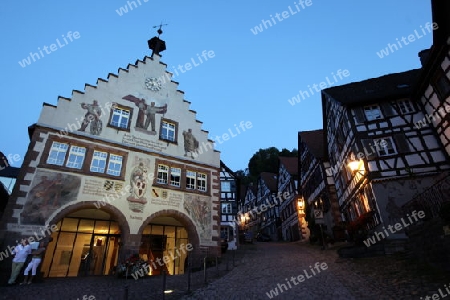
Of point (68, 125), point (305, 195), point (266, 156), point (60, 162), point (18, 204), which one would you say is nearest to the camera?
point (18, 204)

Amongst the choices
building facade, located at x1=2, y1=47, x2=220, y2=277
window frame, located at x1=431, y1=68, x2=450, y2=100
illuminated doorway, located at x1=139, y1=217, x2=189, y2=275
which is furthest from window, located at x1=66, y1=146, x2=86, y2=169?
window frame, located at x1=431, y1=68, x2=450, y2=100

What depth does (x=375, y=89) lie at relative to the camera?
59.8 feet

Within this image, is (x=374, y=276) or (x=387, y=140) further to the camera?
(x=387, y=140)

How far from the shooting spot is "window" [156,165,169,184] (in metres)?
15.2

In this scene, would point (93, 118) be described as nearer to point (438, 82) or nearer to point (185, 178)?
point (185, 178)

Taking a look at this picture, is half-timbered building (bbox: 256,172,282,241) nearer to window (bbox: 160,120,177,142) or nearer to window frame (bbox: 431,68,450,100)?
window (bbox: 160,120,177,142)

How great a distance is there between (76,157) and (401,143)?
18064 mm

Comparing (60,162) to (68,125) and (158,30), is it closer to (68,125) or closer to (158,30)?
(68,125)

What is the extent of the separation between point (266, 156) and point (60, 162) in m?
47.0

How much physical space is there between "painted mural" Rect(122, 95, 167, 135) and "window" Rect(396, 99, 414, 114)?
15.3 metres

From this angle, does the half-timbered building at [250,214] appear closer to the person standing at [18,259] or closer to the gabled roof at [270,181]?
the gabled roof at [270,181]

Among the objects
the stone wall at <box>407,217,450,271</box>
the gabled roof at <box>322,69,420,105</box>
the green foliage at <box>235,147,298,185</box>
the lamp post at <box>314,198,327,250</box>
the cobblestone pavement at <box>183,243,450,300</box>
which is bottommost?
the cobblestone pavement at <box>183,243,450,300</box>

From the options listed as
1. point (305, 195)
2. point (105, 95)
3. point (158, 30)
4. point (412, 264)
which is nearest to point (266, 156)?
point (305, 195)

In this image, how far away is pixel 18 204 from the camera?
430 inches
